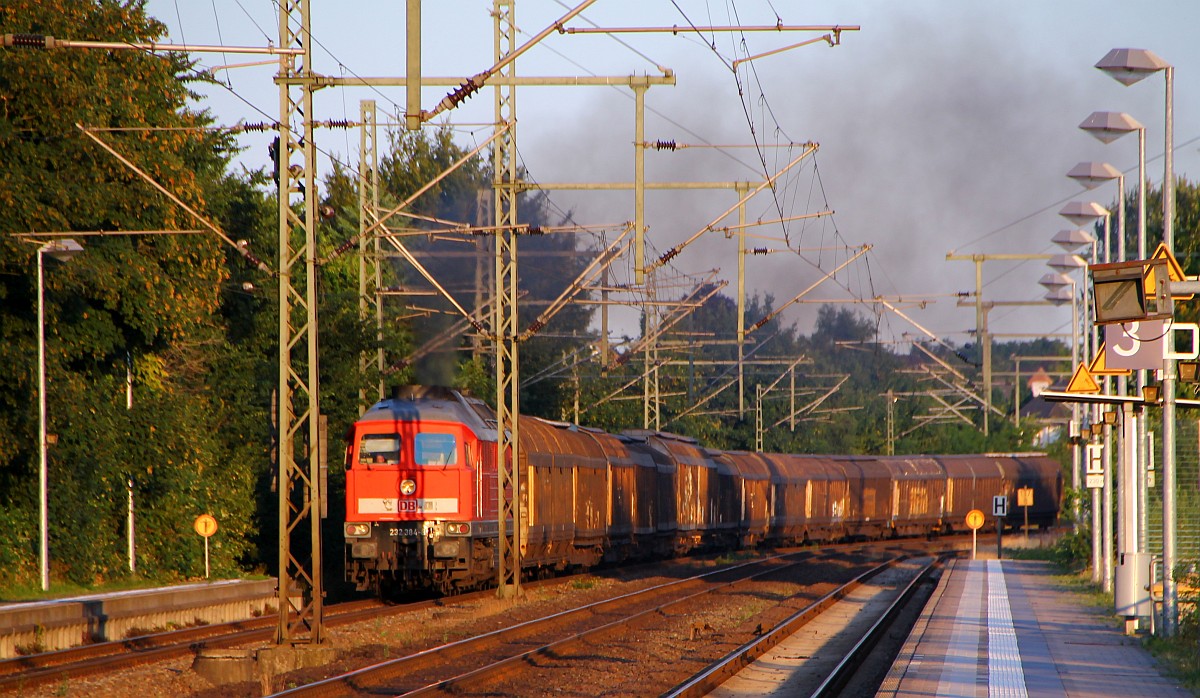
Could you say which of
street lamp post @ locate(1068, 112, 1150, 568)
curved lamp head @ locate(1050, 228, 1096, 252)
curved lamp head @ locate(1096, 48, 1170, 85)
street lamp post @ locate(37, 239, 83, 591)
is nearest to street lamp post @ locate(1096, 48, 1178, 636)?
curved lamp head @ locate(1096, 48, 1170, 85)

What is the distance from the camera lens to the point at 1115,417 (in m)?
26.8

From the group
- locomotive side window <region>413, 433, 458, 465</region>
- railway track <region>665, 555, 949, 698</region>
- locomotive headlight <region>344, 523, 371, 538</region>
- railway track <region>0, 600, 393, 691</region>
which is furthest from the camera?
locomotive side window <region>413, 433, 458, 465</region>

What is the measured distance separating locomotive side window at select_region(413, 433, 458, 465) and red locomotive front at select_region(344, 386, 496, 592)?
0.06 feet

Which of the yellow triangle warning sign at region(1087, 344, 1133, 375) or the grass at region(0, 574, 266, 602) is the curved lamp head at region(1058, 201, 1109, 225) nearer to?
the yellow triangle warning sign at region(1087, 344, 1133, 375)

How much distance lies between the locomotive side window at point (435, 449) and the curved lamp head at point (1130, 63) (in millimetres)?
13375

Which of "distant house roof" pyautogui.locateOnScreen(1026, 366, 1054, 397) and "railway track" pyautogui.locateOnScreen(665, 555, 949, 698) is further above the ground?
"distant house roof" pyautogui.locateOnScreen(1026, 366, 1054, 397)

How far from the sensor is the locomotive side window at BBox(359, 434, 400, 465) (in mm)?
27156

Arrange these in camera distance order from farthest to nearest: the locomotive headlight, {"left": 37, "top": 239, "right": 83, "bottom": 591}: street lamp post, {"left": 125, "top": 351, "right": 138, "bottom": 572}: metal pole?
{"left": 125, "top": 351, "right": 138, "bottom": 572}: metal pole, the locomotive headlight, {"left": 37, "top": 239, "right": 83, "bottom": 591}: street lamp post

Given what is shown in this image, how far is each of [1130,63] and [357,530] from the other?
1559 centimetres

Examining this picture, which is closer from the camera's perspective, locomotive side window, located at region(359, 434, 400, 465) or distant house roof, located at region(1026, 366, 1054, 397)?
distant house roof, located at region(1026, 366, 1054, 397)

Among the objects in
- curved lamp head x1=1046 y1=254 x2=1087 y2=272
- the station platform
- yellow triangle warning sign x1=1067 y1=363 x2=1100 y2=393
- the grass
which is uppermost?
curved lamp head x1=1046 y1=254 x2=1087 y2=272

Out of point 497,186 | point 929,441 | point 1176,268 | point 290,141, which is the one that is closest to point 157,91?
point 497,186

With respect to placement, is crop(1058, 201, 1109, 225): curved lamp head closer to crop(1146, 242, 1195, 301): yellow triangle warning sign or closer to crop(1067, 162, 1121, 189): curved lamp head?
crop(1067, 162, 1121, 189): curved lamp head

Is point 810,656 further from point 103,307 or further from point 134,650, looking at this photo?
point 103,307
